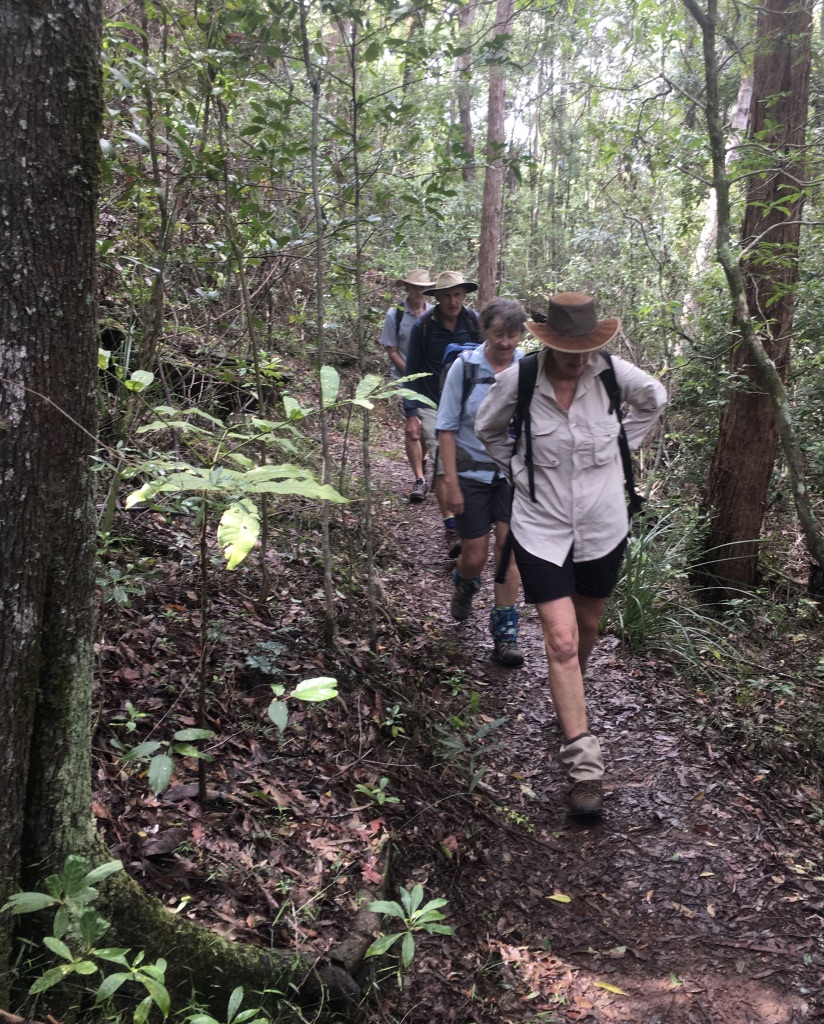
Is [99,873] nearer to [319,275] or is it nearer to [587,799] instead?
[587,799]

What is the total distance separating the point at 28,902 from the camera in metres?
1.69

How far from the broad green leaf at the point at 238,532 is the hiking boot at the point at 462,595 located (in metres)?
3.37

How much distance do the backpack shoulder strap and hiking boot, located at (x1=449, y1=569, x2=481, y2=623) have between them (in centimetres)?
158

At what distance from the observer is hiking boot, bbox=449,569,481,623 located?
510 cm

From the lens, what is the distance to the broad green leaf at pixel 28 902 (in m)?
1.68

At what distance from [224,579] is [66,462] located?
2.55 meters

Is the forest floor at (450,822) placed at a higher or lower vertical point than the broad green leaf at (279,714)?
lower

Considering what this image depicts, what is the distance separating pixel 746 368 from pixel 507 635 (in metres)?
3.50

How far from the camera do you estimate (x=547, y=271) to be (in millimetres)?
20156

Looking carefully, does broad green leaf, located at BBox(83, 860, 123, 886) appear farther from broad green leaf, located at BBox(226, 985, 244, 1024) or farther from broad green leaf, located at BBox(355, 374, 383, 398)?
broad green leaf, located at BBox(355, 374, 383, 398)

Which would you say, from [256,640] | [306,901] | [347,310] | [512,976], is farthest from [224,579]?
[347,310]

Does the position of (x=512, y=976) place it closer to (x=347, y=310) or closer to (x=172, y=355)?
(x=172, y=355)

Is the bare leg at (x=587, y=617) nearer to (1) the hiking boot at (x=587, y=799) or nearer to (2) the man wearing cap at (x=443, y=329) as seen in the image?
(1) the hiking boot at (x=587, y=799)

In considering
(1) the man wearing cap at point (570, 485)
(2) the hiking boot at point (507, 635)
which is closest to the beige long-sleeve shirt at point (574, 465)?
(1) the man wearing cap at point (570, 485)
